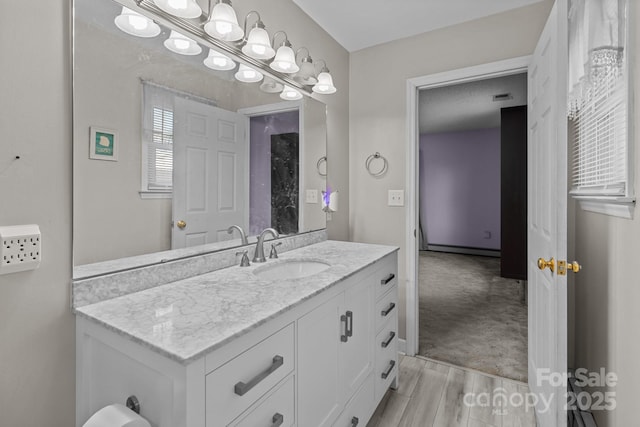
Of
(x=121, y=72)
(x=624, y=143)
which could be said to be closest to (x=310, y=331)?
(x=121, y=72)

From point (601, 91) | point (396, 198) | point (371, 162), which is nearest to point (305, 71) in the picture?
point (371, 162)

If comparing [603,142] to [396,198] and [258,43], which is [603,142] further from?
[258,43]

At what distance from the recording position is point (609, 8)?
117 centimetres

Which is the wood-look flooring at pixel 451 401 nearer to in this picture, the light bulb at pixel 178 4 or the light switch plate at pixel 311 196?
the light switch plate at pixel 311 196

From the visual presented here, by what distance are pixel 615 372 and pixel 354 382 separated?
41.2 inches

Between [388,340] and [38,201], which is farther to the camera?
[388,340]

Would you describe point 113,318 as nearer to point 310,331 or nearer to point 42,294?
point 42,294

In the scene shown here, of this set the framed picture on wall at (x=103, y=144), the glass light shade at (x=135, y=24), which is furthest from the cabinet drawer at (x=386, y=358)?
the glass light shade at (x=135, y=24)

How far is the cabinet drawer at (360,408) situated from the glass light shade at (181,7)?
5.82 feet

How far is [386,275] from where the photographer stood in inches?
73.5

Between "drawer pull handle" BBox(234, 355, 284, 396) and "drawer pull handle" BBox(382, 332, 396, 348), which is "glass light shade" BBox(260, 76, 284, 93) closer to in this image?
"drawer pull handle" BBox(234, 355, 284, 396)

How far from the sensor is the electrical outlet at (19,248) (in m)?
0.85

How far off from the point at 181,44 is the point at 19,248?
969mm

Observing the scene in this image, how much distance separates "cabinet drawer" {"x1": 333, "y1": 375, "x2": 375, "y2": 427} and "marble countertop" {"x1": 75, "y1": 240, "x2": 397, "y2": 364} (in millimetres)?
595
